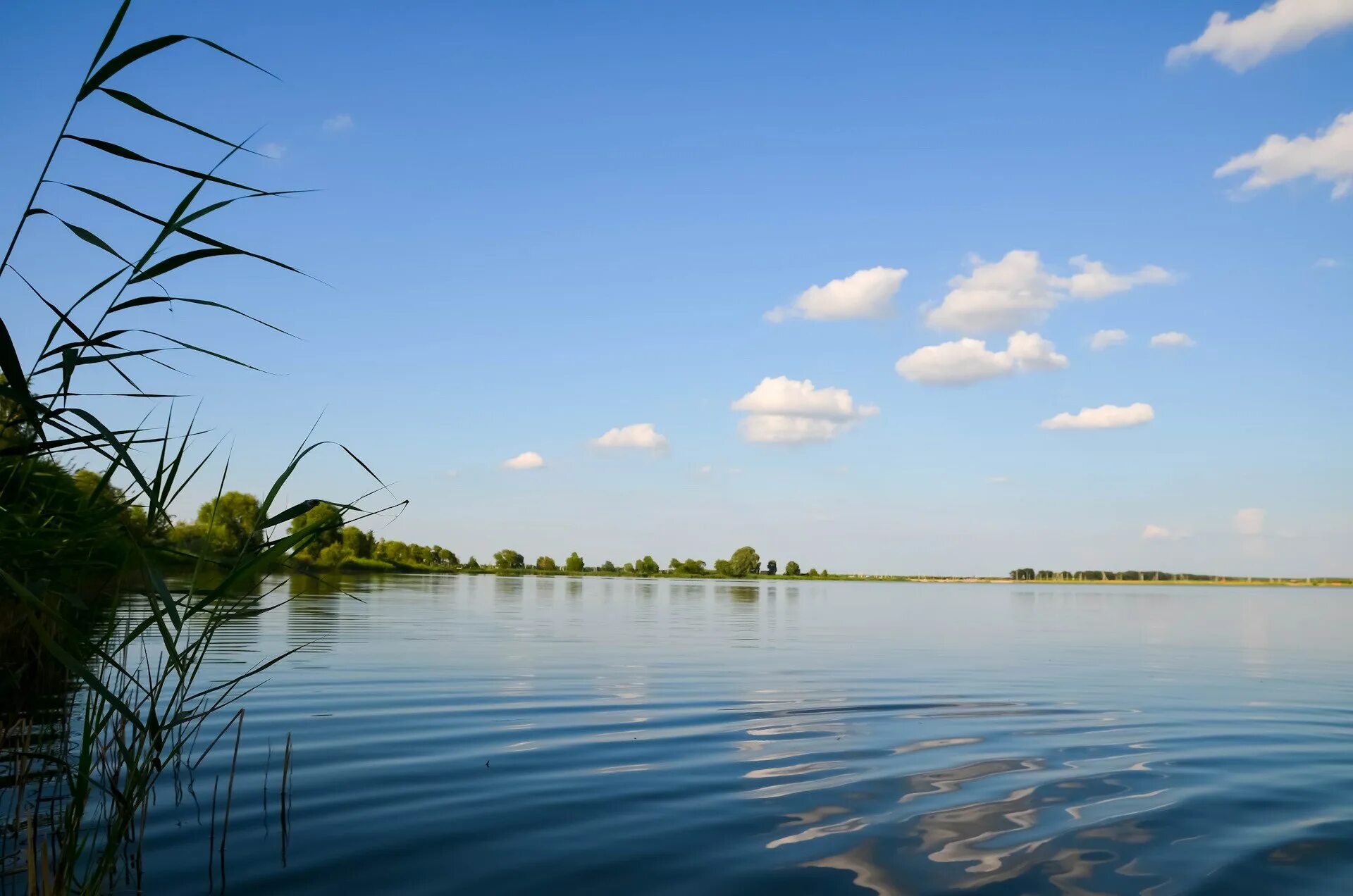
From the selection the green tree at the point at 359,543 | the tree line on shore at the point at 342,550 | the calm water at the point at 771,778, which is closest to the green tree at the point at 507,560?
the tree line on shore at the point at 342,550

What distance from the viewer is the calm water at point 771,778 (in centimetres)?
568

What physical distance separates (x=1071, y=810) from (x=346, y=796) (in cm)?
587

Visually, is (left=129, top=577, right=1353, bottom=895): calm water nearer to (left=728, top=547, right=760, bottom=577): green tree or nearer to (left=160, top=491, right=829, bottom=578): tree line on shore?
(left=160, top=491, right=829, bottom=578): tree line on shore

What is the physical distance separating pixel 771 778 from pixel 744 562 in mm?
184013

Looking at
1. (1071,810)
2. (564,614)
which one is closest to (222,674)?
(1071,810)

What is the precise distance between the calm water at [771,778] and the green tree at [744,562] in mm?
172258

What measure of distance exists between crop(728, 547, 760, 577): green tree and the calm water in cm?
17226

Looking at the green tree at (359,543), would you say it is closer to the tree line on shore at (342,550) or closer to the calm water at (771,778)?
the tree line on shore at (342,550)

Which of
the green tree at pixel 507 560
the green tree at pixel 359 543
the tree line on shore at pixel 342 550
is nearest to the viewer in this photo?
the tree line on shore at pixel 342 550

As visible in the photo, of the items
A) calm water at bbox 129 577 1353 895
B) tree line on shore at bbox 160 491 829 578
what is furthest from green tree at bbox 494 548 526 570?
calm water at bbox 129 577 1353 895

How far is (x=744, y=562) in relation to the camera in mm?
190500

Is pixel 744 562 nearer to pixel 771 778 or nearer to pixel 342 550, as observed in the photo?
pixel 342 550

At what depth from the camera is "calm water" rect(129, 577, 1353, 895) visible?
18.6ft

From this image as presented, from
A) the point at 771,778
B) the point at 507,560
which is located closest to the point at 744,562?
the point at 507,560
